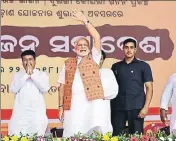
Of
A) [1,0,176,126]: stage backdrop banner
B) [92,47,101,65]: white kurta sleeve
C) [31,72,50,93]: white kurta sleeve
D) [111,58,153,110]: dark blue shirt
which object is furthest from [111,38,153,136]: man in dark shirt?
[1,0,176,126]: stage backdrop banner

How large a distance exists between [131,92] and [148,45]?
157 cm

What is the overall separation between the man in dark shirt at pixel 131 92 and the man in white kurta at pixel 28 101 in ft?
2.58

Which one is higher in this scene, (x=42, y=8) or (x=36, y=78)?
(x=42, y=8)

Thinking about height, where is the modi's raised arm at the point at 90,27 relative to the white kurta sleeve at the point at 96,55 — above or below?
above

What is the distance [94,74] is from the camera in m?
7.00

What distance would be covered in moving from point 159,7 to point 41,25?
58.9 inches

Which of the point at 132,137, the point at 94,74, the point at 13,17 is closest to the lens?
the point at 132,137

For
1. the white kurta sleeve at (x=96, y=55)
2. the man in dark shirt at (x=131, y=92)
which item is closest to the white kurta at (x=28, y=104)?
the white kurta sleeve at (x=96, y=55)

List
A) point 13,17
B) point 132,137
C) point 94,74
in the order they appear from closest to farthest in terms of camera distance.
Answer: point 132,137 → point 94,74 → point 13,17

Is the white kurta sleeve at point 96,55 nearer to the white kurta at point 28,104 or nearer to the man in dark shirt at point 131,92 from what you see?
the man in dark shirt at point 131,92

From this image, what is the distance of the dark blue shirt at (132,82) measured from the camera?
7281 mm

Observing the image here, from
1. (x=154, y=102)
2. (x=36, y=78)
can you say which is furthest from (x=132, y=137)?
(x=154, y=102)

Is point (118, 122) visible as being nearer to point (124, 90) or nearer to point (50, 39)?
point (124, 90)

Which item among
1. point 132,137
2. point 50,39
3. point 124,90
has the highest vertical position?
point 50,39
